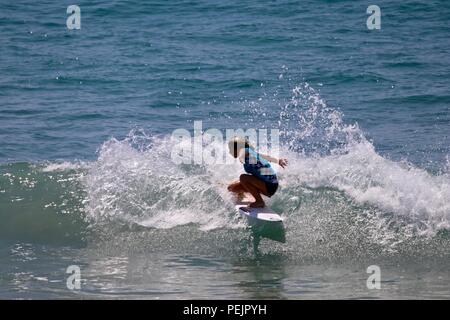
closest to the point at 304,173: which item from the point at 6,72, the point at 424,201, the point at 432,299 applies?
the point at 424,201

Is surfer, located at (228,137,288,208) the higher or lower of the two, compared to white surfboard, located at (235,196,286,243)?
higher

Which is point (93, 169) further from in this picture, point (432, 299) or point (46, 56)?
point (46, 56)

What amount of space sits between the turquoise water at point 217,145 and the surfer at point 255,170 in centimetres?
63

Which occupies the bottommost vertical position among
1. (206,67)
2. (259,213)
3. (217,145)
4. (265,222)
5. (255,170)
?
(265,222)

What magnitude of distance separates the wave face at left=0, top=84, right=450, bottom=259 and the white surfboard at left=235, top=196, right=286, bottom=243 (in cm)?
16

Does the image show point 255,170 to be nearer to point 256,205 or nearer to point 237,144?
point 237,144

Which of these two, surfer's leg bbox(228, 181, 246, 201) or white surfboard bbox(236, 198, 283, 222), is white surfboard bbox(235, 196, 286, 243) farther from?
surfer's leg bbox(228, 181, 246, 201)

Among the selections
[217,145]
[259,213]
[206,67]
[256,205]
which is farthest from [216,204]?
[206,67]

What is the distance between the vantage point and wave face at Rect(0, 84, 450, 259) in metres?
10.5

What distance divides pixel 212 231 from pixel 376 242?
2117 millimetres

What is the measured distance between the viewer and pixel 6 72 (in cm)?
1856

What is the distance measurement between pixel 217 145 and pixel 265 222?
332 centimetres

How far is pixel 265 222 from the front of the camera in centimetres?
1012

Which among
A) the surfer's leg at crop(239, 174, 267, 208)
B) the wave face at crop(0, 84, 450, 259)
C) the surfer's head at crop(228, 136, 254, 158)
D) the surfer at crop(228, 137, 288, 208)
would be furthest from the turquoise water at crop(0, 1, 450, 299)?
the surfer's head at crop(228, 136, 254, 158)
